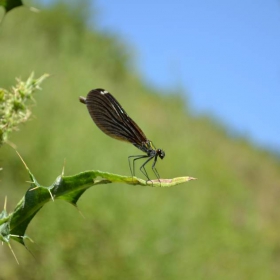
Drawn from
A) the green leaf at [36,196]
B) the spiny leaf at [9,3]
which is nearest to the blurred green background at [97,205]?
the spiny leaf at [9,3]

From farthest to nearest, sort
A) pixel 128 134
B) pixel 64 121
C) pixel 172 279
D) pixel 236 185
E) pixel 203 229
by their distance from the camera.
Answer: pixel 236 185 → pixel 203 229 → pixel 64 121 → pixel 172 279 → pixel 128 134

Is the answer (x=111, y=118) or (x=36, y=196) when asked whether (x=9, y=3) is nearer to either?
(x=111, y=118)

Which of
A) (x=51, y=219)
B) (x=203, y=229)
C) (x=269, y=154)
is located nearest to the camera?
(x=51, y=219)

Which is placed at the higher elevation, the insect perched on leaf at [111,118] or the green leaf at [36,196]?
the insect perched on leaf at [111,118]

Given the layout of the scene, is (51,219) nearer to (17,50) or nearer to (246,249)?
(17,50)

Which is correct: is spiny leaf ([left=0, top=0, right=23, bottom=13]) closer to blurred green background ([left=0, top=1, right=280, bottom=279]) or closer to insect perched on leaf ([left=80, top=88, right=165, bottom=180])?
insect perched on leaf ([left=80, top=88, right=165, bottom=180])

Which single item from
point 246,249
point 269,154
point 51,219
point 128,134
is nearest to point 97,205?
point 51,219

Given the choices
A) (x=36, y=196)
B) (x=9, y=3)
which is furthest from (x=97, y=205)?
(x=36, y=196)

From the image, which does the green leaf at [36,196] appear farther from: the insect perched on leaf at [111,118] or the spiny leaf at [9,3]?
the spiny leaf at [9,3]

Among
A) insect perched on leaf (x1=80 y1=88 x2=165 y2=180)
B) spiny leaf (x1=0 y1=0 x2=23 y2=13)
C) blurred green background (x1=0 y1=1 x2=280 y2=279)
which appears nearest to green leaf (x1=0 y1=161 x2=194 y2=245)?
insect perched on leaf (x1=80 y1=88 x2=165 y2=180)
